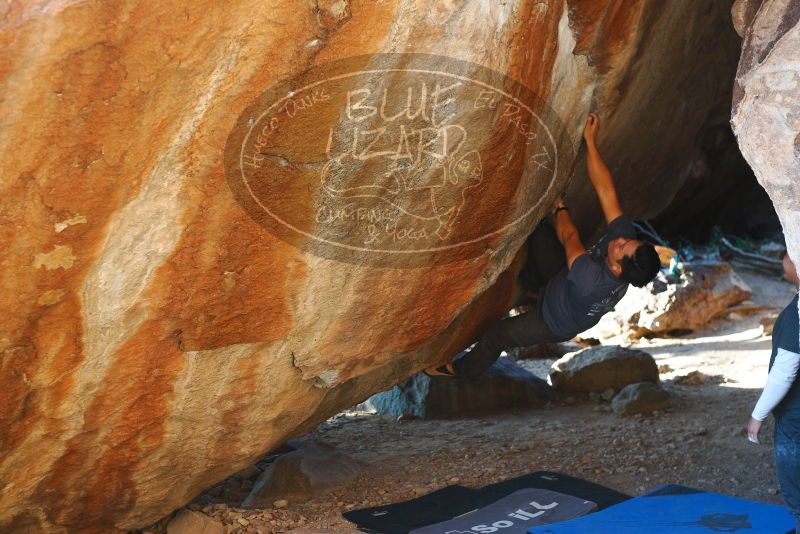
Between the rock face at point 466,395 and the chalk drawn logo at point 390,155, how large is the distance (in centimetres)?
246

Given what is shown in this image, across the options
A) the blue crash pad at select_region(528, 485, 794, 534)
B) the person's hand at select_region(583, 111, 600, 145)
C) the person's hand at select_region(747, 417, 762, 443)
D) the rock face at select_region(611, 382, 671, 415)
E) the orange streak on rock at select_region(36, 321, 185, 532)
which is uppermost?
the person's hand at select_region(583, 111, 600, 145)

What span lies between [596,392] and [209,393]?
136 inches

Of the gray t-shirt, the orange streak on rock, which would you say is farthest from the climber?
the orange streak on rock

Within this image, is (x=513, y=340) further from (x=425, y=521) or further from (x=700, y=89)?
(x=700, y=89)

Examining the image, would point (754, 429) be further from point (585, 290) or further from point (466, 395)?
point (466, 395)

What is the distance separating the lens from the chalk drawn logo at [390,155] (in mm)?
2816

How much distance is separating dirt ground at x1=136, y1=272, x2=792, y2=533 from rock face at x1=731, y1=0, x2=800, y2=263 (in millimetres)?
1955

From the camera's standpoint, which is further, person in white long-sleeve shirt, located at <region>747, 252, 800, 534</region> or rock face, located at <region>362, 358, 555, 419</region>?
rock face, located at <region>362, 358, 555, 419</region>

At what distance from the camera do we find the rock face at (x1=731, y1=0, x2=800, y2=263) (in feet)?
8.80

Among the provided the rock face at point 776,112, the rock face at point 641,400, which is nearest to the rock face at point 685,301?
the rock face at point 641,400

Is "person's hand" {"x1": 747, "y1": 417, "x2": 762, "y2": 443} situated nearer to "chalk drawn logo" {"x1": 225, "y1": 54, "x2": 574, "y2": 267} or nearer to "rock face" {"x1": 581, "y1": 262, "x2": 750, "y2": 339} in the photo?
"chalk drawn logo" {"x1": 225, "y1": 54, "x2": 574, "y2": 267}

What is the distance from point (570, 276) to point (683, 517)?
46.2 inches

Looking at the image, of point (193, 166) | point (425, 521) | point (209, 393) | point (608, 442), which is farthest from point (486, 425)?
point (193, 166)

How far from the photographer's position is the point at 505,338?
4477mm
